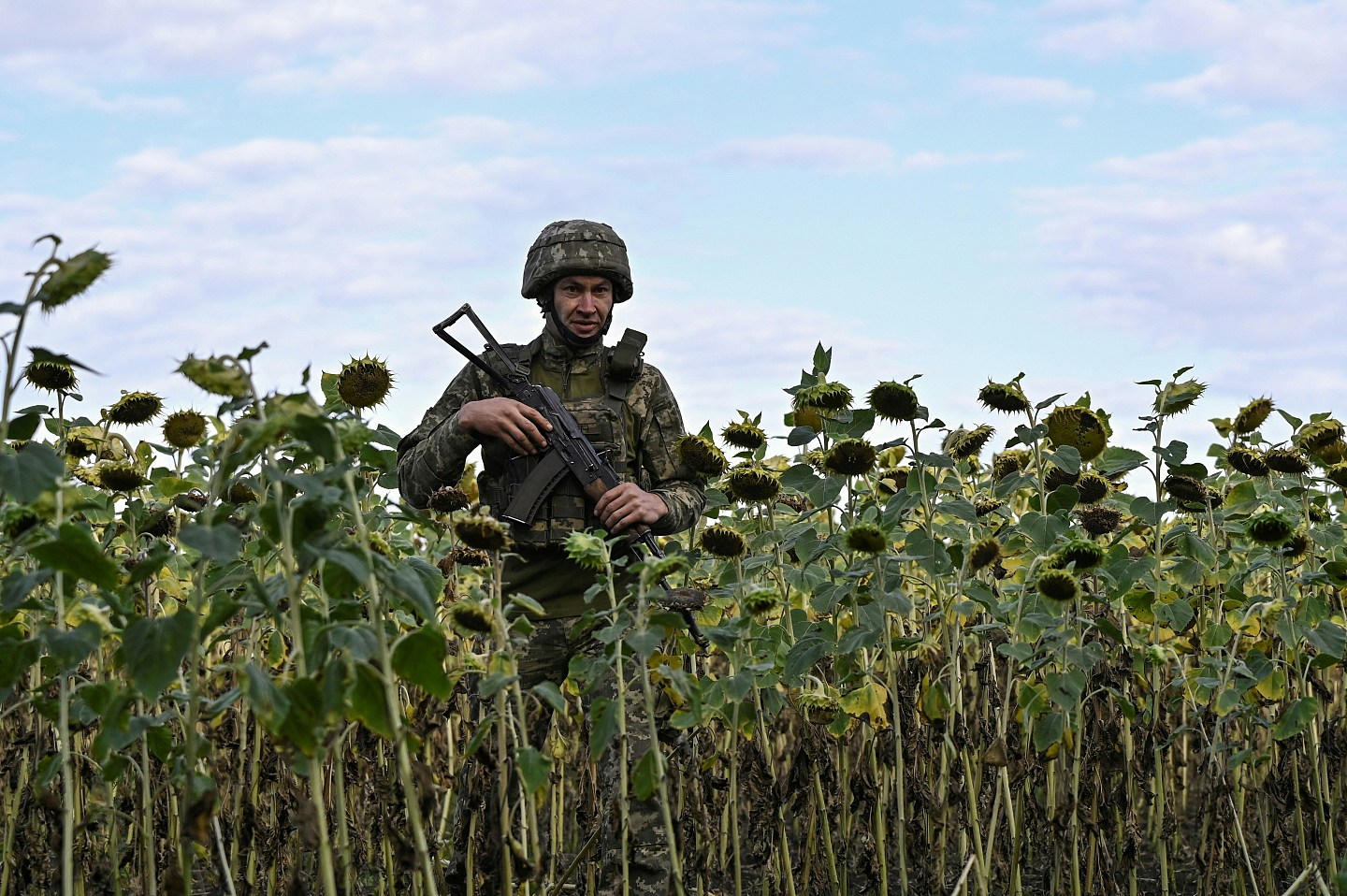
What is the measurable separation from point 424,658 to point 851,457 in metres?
1.82

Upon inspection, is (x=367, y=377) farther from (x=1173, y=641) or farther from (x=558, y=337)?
(x=1173, y=641)

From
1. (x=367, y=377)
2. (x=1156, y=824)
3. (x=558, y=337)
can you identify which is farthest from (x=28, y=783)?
(x=1156, y=824)

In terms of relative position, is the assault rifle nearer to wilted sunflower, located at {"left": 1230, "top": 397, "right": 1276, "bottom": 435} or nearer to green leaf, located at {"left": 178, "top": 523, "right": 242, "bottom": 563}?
wilted sunflower, located at {"left": 1230, "top": 397, "right": 1276, "bottom": 435}

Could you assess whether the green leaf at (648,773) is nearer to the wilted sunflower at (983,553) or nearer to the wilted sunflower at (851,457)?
the wilted sunflower at (851,457)

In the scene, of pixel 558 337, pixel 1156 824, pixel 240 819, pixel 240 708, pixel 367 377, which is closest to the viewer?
pixel 240 819

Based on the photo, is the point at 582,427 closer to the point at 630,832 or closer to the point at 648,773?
the point at 630,832

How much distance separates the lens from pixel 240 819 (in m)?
4.06

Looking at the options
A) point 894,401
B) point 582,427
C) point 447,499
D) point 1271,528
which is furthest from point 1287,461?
point 447,499

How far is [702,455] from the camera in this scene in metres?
4.32

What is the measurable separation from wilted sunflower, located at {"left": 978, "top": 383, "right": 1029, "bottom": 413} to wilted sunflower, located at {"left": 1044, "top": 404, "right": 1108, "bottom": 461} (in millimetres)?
246

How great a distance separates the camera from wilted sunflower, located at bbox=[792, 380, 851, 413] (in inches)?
159

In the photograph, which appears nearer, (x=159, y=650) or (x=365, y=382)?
(x=159, y=650)

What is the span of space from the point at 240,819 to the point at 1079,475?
118 inches

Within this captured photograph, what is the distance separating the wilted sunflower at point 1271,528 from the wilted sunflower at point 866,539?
1.24 meters
